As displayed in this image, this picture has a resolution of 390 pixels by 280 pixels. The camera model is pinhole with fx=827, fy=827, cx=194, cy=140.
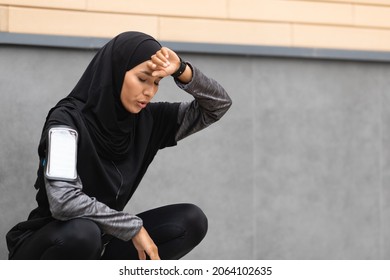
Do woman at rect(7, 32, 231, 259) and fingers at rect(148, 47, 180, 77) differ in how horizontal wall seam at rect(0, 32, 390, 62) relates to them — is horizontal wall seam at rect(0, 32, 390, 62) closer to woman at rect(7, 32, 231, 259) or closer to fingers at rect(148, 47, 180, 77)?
woman at rect(7, 32, 231, 259)

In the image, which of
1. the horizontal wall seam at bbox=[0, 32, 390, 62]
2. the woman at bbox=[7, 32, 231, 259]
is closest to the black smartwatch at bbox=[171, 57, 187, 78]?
the woman at bbox=[7, 32, 231, 259]

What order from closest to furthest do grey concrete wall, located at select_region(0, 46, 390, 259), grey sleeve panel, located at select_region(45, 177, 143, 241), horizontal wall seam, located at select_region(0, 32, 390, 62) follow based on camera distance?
grey sleeve panel, located at select_region(45, 177, 143, 241), horizontal wall seam, located at select_region(0, 32, 390, 62), grey concrete wall, located at select_region(0, 46, 390, 259)

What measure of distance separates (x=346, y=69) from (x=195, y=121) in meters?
1.67

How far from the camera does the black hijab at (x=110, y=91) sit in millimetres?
3262

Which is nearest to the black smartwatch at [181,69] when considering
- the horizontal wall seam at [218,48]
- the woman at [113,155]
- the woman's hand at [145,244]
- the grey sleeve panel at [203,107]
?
the woman at [113,155]

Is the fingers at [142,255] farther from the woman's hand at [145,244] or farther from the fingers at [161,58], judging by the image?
the fingers at [161,58]

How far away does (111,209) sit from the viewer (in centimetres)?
321

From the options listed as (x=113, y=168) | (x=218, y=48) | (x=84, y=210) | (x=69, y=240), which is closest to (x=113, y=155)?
(x=113, y=168)

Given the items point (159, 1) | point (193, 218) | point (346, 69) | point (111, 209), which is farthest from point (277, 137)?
point (111, 209)

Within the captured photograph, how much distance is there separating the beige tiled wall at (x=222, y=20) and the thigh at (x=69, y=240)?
63.6 inches

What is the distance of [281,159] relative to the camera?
16.0 feet

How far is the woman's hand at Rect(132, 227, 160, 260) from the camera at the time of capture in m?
3.22

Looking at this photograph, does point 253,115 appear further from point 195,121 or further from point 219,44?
point 195,121

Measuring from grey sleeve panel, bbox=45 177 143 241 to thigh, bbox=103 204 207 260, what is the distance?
27cm
